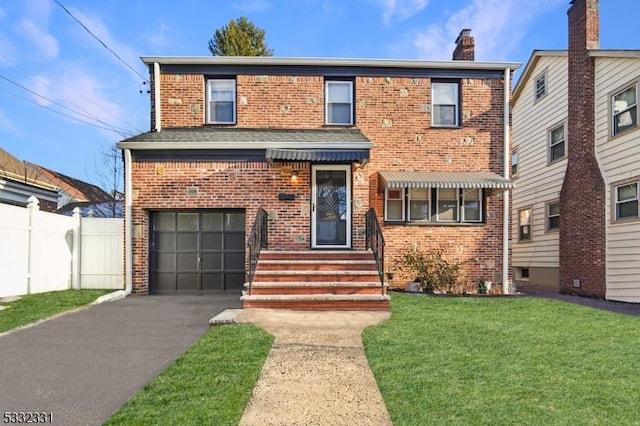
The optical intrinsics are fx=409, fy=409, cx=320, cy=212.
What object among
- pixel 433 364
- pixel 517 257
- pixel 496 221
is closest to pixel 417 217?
pixel 496 221

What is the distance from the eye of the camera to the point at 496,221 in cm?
1042

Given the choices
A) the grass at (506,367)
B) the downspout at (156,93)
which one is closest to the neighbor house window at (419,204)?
→ the grass at (506,367)

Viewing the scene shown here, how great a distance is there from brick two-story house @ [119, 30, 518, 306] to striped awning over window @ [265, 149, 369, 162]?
0.52 meters

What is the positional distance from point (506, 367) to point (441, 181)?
18.3ft

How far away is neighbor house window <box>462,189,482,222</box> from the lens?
10391 millimetres

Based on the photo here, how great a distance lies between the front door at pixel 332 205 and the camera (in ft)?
32.6

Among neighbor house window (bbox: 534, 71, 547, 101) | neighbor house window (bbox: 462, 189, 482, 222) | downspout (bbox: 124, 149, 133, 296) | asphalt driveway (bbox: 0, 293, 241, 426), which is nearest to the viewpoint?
asphalt driveway (bbox: 0, 293, 241, 426)

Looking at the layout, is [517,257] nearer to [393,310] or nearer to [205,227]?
[393,310]

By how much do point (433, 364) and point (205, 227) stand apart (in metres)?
6.89

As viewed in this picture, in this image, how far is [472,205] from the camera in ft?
34.2

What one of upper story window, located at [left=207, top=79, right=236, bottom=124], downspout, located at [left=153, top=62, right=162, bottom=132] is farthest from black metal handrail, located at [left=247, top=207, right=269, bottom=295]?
downspout, located at [left=153, top=62, right=162, bottom=132]

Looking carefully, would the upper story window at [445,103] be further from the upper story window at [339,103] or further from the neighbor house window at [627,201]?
the neighbor house window at [627,201]

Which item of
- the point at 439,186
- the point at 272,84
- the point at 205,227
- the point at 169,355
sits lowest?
the point at 169,355

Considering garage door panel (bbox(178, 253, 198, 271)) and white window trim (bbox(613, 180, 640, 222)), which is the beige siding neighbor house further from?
garage door panel (bbox(178, 253, 198, 271))
